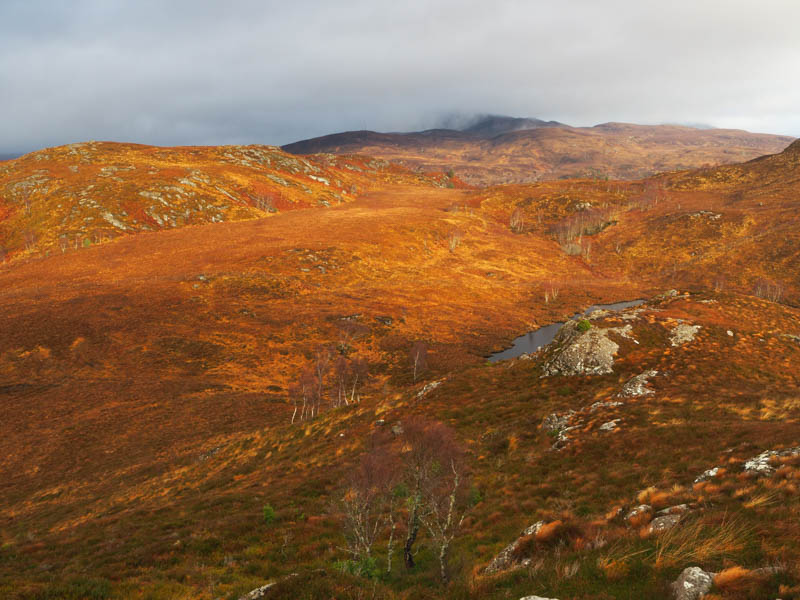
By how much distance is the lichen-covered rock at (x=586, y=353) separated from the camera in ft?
81.0

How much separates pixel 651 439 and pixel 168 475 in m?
32.6

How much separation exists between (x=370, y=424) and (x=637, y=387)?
17621mm

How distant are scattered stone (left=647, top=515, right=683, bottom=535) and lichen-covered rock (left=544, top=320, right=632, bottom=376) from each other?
17.1 meters

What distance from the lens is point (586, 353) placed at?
2530 cm

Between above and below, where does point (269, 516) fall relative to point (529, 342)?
above

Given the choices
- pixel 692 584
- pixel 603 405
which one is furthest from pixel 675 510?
pixel 603 405

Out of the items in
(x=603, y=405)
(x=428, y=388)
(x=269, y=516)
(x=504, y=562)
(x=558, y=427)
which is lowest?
(x=269, y=516)

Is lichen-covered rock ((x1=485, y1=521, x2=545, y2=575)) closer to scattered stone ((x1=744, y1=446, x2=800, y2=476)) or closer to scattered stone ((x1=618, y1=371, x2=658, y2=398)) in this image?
scattered stone ((x1=744, y1=446, x2=800, y2=476))

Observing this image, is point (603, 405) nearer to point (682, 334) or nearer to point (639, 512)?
point (682, 334)

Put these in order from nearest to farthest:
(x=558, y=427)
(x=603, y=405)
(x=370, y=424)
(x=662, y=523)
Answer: (x=662, y=523) → (x=558, y=427) → (x=603, y=405) → (x=370, y=424)

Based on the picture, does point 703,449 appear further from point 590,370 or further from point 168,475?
point 168,475

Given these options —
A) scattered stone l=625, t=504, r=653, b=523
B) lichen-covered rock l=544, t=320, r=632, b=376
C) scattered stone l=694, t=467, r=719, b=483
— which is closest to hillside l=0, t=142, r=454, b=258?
lichen-covered rock l=544, t=320, r=632, b=376

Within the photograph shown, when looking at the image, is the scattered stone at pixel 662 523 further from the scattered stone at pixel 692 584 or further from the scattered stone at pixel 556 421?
the scattered stone at pixel 556 421

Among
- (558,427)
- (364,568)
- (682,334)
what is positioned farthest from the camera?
(682,334)
